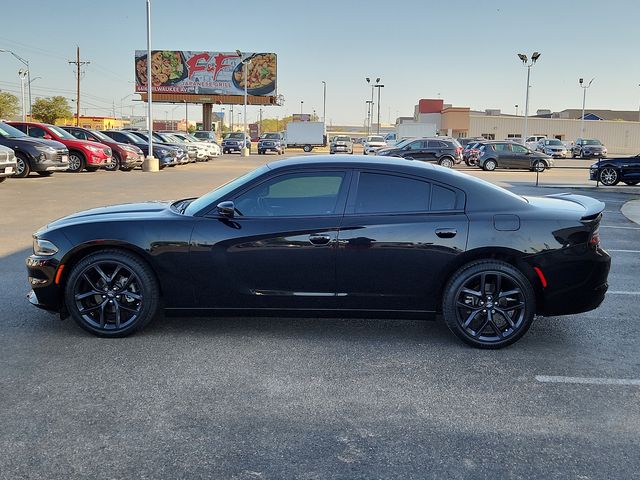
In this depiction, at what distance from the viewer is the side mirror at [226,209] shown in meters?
4.98

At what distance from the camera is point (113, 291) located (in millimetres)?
5090

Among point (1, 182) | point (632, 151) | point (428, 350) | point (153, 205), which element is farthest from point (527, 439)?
point (632, 151)

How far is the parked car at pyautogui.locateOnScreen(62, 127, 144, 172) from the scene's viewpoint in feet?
80.9

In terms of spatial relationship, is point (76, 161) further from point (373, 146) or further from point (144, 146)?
point (373, 146)

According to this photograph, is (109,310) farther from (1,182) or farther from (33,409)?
(1,182)

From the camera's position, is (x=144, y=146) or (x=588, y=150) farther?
(x=588, y=150)

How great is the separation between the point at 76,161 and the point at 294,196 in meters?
19.7

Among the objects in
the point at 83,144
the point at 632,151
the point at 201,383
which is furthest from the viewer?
the point at 632,151

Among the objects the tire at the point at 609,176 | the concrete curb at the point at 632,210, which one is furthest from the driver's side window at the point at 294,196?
the tire at the point at 609,176

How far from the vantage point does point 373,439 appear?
3.51 m

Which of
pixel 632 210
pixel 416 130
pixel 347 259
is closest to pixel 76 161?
pixel 632 210

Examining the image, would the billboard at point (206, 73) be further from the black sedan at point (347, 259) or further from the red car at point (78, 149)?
the black sedan at point (347, 259)

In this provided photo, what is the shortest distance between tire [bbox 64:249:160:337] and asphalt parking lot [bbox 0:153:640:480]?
168mm

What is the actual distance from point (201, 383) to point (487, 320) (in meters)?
2.27
